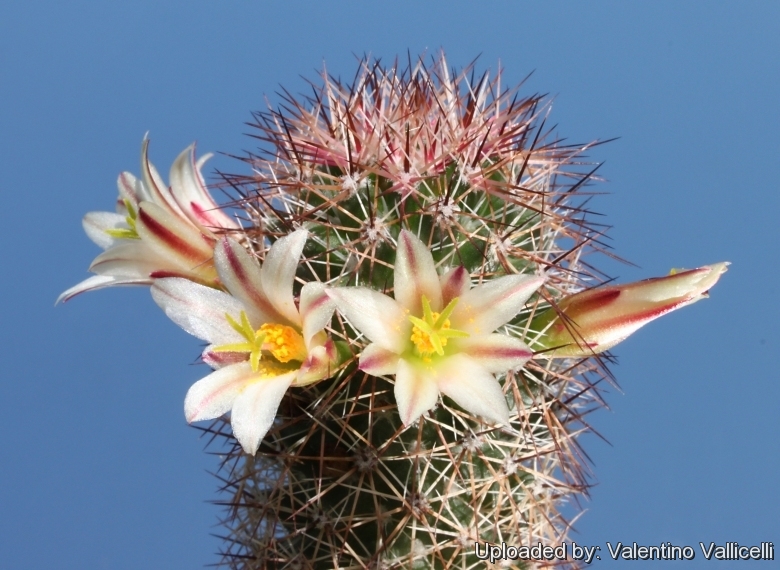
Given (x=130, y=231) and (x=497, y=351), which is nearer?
(x=497, y=351)

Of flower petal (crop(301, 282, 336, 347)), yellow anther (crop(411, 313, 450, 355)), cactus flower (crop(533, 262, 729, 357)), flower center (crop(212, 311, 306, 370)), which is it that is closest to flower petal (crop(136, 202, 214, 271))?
flower center (crop(212, 311, 306, 370))

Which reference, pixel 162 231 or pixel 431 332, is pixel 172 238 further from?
pixel 431 332

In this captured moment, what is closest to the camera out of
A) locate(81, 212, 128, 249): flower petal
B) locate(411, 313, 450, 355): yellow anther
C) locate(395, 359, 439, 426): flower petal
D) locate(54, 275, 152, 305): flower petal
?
locate(395, 359, 439, 426): flower petal

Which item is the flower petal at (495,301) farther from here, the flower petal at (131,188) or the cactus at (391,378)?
the flower petal at (131,188)

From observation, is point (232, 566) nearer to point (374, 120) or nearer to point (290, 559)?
point (290, 559)

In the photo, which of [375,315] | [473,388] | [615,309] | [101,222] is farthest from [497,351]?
[101,222]

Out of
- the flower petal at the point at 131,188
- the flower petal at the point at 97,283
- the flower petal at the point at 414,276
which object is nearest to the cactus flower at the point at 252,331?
the flower petal at the point at 414,276

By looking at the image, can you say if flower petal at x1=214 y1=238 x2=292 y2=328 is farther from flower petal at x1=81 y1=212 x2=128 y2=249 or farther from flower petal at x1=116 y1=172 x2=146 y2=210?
flower petal at x1=81 y1=212 x2=128 y2=249

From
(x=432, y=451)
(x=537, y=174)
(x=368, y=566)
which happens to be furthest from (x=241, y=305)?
(x=537, y=174)
